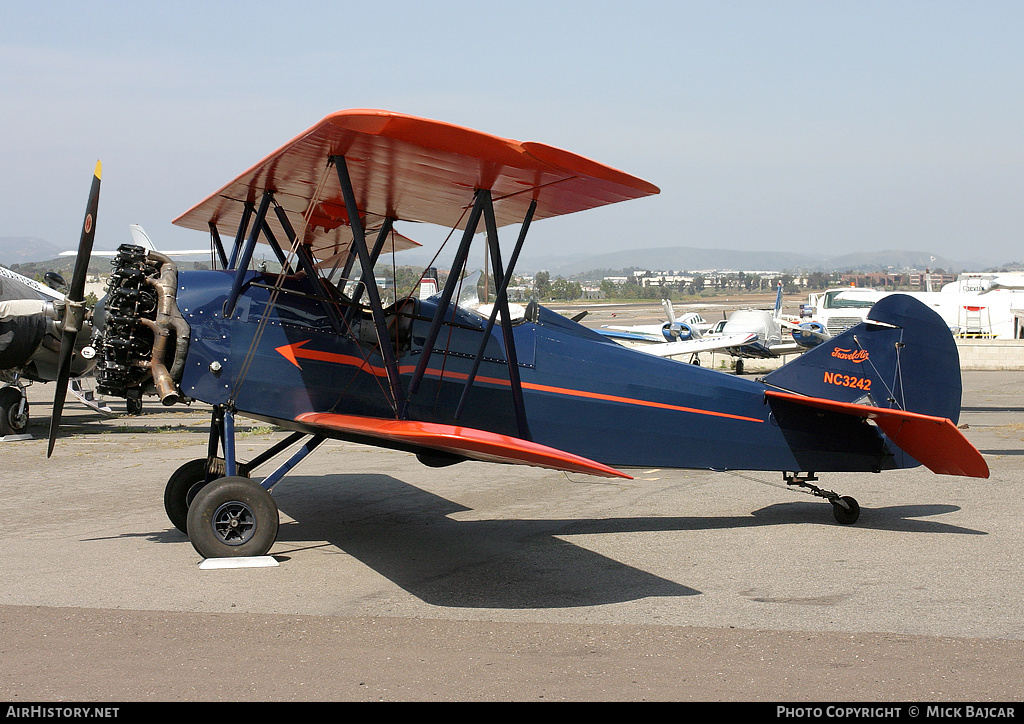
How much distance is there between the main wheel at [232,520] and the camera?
617 cm

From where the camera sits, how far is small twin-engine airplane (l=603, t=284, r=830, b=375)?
33219 mm

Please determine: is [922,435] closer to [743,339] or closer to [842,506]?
[842,506]

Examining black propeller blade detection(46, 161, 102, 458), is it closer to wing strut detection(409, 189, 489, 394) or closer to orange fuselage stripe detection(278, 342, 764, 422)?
orange fuselage stripe detection(278, 342, 764, 422)

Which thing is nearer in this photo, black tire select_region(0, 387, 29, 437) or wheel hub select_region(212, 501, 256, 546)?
wheel hub select_region(212, 501, 256, 546)

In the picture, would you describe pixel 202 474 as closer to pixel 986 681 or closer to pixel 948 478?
pixel 986 681

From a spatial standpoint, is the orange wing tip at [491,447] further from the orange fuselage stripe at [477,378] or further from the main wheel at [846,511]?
the main wheel at [846,511]

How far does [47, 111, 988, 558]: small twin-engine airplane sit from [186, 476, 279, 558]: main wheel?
0.6 inches

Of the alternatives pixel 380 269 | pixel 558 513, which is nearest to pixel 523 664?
pixel 558 513

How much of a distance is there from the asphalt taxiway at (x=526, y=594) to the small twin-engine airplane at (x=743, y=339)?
2265cm

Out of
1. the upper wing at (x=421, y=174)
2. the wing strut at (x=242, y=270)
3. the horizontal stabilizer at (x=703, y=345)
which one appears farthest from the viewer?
the horizontal stabilizer at (x=703, y=345)

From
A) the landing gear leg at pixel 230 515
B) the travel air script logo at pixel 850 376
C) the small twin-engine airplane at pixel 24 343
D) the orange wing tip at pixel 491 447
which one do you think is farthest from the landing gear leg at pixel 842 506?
the small twin-engine airplane at pixel 24 343

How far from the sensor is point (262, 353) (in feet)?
21.9

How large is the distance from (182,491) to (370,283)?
277 centimetres

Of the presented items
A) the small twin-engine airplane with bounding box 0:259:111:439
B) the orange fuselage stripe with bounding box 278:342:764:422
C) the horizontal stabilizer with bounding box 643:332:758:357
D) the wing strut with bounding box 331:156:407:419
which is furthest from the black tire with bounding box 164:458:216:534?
the horizontal stabilizer with bounding box 643:332:758:357
